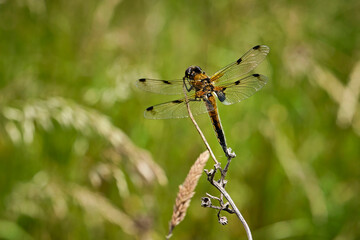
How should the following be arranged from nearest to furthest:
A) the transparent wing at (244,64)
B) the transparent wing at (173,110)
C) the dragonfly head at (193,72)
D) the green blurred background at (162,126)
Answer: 1. the dragonfly head at (193,72)
2. the transparent wing at (173,110)
3. the transparent wing at (244,64)
4. the green blurred background at (162,126)

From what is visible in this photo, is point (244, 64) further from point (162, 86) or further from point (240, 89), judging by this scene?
point (162, 86)

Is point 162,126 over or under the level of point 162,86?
over

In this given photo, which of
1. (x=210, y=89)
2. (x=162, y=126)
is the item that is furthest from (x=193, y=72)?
(x=162, y=126)

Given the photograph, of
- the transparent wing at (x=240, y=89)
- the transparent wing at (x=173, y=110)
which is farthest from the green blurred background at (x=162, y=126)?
the transparent wing at (x=240, y=89)

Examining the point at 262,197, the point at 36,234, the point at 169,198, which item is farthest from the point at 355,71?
the point at 36,234

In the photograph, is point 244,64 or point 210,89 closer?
point 210,89

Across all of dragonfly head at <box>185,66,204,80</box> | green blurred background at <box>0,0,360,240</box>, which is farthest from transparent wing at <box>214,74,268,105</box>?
green blurred background at <box>0,0,360,240</box>

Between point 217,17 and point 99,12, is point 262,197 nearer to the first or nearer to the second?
point 217,17

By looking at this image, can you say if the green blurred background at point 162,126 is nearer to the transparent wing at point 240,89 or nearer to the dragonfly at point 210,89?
the dragonfly at point 210,89

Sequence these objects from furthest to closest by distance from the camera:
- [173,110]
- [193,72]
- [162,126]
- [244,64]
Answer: [162,126] → [244,64] → [173,110] → [193,72]
